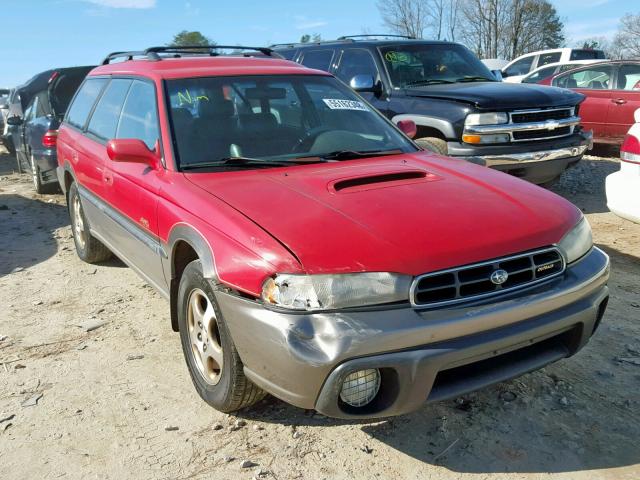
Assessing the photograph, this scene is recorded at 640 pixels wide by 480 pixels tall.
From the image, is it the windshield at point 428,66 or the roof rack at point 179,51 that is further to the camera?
the windshield at point 428,66

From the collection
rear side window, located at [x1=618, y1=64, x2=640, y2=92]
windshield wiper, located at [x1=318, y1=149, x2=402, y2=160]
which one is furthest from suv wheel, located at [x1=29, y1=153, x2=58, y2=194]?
rear side window, located at [x1=618, y1=64, x2=640, y2=92]

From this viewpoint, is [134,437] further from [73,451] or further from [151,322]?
[151,322]

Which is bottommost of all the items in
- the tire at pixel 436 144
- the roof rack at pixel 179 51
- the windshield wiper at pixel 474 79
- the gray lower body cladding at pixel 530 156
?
the gray lower body cladding at pixel 530 156

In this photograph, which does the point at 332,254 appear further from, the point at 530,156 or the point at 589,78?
the point at 589,78

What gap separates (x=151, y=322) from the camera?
4.27 metres

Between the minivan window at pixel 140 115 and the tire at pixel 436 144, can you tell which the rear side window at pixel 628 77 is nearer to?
the tire at pixel 436 144

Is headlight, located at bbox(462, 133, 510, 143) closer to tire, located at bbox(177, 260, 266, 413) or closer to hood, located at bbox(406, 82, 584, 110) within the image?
hood, located at bbox(406, 82, 584, 110)

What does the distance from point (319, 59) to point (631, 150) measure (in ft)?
14.7

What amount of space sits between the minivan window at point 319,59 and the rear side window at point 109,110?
3.75 meters

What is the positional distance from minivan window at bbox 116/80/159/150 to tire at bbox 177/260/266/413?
104 cm

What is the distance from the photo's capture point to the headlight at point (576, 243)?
280cm

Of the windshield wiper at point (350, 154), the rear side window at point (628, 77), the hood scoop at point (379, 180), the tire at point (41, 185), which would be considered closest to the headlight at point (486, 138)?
the windshield wiper at point (350, 154)

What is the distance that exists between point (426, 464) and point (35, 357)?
99.2 inches

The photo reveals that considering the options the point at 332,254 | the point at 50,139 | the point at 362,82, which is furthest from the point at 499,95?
the point at 50,139
